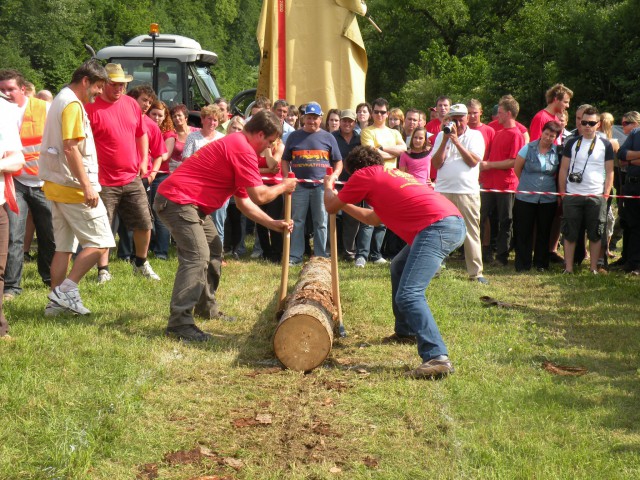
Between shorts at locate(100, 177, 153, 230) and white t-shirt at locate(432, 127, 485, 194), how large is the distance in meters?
3.57

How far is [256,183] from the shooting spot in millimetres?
7523

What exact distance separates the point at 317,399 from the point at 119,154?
4486 mm

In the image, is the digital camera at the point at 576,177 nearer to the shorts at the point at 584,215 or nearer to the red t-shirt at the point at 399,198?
the shorts at the point at 584,215

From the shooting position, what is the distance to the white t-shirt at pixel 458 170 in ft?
35.6

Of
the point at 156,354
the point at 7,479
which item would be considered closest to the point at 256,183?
the point at 156,354

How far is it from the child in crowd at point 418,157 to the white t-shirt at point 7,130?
6.06 meters

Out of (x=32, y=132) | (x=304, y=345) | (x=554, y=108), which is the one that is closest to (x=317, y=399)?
(x=304, y=345)

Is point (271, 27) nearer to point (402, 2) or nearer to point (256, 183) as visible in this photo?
point (256, 183)

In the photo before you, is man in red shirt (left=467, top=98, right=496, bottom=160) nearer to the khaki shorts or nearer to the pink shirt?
the pink shirt

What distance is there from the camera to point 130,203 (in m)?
9.70

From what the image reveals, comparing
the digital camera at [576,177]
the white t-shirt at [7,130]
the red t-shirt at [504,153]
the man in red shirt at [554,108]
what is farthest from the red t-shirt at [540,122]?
the white t-shirt at [7,130]

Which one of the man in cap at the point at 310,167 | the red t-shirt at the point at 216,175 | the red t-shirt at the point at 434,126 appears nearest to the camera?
the red t-shirt at the point at 216,175

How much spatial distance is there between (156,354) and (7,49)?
5115cm

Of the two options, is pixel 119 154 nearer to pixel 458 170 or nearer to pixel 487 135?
pixel 458 170
